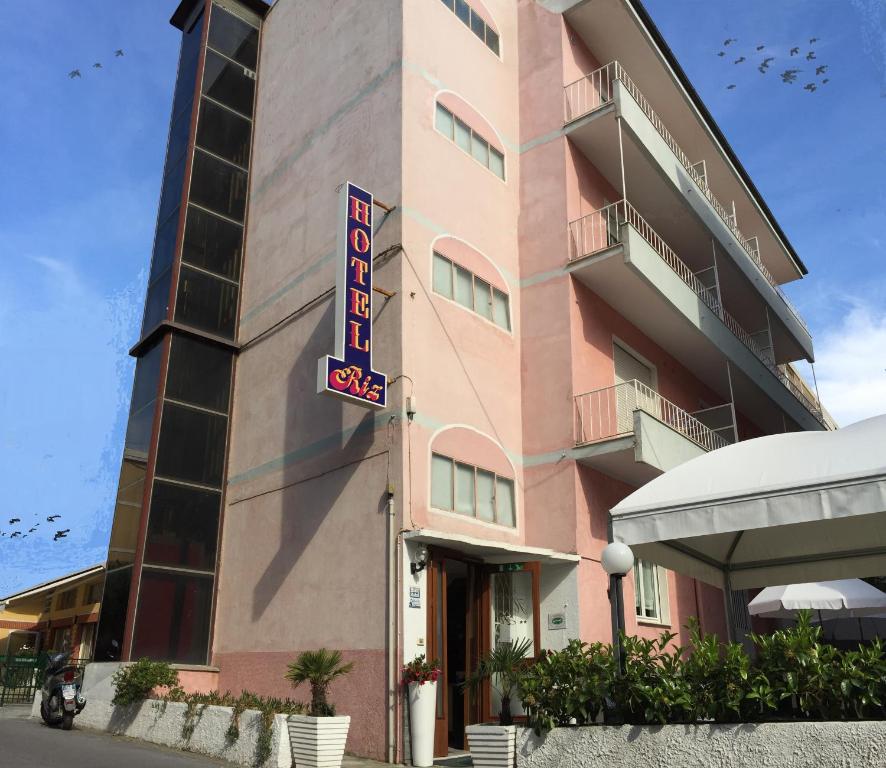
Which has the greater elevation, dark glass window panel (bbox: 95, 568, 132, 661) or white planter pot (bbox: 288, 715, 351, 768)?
dark glass window panel (bbox: 95, 568, 132, 661)

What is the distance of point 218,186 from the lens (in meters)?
19.8

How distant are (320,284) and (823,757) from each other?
481 inches

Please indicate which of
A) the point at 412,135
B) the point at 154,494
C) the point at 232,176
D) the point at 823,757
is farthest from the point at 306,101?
the point at 823,757

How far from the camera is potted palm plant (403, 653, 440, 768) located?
1117cm

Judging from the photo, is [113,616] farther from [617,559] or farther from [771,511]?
[771,511]

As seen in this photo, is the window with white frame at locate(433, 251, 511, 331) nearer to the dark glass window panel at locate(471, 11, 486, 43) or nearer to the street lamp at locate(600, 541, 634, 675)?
the dark glass window panel at locate(471, 11, 486, 43)

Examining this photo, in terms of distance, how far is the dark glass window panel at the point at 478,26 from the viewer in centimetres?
1812

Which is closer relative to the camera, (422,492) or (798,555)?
(798,555)

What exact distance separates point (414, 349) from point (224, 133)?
1008 cm

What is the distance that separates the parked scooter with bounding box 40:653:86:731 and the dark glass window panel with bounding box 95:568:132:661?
2.14ft

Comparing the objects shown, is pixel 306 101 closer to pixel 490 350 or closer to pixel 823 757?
pixel 490 350

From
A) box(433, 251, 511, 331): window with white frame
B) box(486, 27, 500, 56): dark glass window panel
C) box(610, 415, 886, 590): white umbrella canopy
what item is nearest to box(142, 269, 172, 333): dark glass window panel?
box(433, 251, 511, 331): window with white frame

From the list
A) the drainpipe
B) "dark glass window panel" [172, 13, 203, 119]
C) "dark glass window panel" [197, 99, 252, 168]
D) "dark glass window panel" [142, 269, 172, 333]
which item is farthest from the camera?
"dark glass window panel" [172, 13, 203, 119]

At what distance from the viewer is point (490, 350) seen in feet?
50.9
